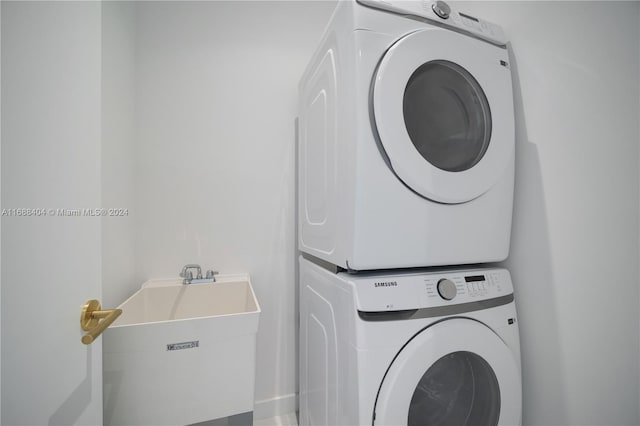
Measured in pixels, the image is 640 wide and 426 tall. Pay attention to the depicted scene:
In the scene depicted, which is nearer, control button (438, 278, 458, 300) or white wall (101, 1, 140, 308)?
control button (438, 278, 458, 300)

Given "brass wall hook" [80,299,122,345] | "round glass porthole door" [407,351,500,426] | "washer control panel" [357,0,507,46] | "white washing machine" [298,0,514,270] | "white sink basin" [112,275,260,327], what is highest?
"washer control panel" [357,0,507,46]

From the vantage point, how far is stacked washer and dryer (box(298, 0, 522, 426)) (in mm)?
752

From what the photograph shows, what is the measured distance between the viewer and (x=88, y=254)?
2.17 ft

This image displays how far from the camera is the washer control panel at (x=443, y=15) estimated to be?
81 cm

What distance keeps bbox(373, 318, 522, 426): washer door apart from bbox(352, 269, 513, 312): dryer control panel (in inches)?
3.3

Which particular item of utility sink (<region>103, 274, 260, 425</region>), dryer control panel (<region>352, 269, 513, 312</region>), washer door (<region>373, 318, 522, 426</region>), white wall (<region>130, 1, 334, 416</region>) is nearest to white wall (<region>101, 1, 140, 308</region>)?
white wall (<region>130, 1, 334, 416</region>)

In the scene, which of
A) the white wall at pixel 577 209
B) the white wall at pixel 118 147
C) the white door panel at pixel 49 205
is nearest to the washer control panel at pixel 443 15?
the white wall at pixel 577 209

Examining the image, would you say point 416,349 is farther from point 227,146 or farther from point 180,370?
point 227,146

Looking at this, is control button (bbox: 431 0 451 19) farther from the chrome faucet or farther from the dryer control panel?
the chrome faucet

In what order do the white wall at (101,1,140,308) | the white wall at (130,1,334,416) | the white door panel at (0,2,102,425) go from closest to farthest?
the white door panel at (0,2,102,425) → the white wall at (101,1,140,308) → the white wall at (130,1,334,416)

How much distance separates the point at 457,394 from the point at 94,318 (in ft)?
4.00

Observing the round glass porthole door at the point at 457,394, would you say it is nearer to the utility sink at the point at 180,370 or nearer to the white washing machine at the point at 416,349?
the white washing machine at the point at 416,349

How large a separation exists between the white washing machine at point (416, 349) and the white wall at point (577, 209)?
0.14 meters

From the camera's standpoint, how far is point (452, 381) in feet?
3.07
